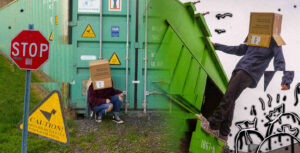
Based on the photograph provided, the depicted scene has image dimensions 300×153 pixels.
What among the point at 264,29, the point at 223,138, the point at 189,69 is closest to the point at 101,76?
the point at 189,69

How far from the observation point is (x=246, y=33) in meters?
2.28

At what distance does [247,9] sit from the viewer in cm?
227

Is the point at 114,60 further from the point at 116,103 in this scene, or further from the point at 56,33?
the point at 56,33

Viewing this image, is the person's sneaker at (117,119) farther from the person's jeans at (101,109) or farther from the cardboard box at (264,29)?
the cardboard box at (264,29)

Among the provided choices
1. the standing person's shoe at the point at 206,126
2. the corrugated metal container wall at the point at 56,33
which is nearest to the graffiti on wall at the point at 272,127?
the standing person's shoe at the point at 206,126

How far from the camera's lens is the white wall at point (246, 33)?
7.44ft

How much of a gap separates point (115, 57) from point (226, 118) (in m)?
2.67

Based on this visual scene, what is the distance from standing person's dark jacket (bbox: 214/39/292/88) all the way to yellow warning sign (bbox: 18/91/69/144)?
6.53 feet

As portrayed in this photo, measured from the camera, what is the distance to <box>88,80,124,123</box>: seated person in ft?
14.7

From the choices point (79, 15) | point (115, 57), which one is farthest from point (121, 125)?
point (79, 15)

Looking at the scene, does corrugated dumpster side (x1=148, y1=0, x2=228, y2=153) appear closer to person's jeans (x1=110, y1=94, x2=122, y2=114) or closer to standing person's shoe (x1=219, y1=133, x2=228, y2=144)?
standing person's shoe (x1=219, y1=133, x2=228, y2=144)

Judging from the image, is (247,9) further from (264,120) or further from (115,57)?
(115,57)

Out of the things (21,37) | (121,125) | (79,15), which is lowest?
(121,125)

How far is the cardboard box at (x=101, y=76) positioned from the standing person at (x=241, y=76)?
2.29 m
